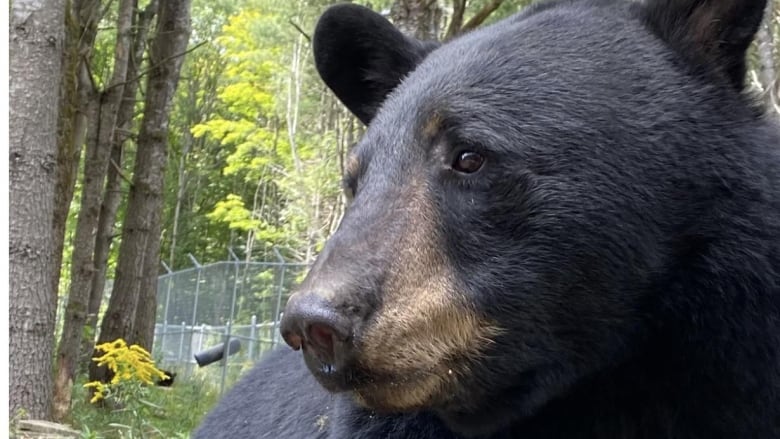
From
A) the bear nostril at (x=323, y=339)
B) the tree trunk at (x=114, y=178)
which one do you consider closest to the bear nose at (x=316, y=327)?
the bear nostril at (x=323, y=339)

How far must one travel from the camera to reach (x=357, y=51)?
334 centimetres

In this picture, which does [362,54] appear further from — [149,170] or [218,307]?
[218,307]

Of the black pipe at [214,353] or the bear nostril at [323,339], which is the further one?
the black pipe at [214,353]

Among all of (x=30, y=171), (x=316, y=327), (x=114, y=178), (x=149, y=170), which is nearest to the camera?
(x=316, y=327)

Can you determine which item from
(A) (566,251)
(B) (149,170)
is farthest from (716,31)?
(B) (149,170)

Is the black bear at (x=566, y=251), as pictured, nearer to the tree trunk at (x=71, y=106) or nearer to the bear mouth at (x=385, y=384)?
the bear mouth at (x=385, y=384)

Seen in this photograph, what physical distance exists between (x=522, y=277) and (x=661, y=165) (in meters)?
0.43

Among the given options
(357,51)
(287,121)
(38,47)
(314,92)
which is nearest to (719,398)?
(357,51)

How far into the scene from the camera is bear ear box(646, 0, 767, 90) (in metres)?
2.71

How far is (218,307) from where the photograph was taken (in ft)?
79.0

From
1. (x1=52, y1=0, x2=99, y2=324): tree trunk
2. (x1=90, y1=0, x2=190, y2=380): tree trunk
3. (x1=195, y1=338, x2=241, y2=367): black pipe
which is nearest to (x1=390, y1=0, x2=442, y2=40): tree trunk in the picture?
(x1=52, y1=0, x2=99, y2=324): tree trunk

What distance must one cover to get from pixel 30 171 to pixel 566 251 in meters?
5.64

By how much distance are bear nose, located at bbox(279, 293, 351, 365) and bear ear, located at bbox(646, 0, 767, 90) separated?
1.18 meters

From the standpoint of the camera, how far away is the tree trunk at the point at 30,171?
726 centimetres
